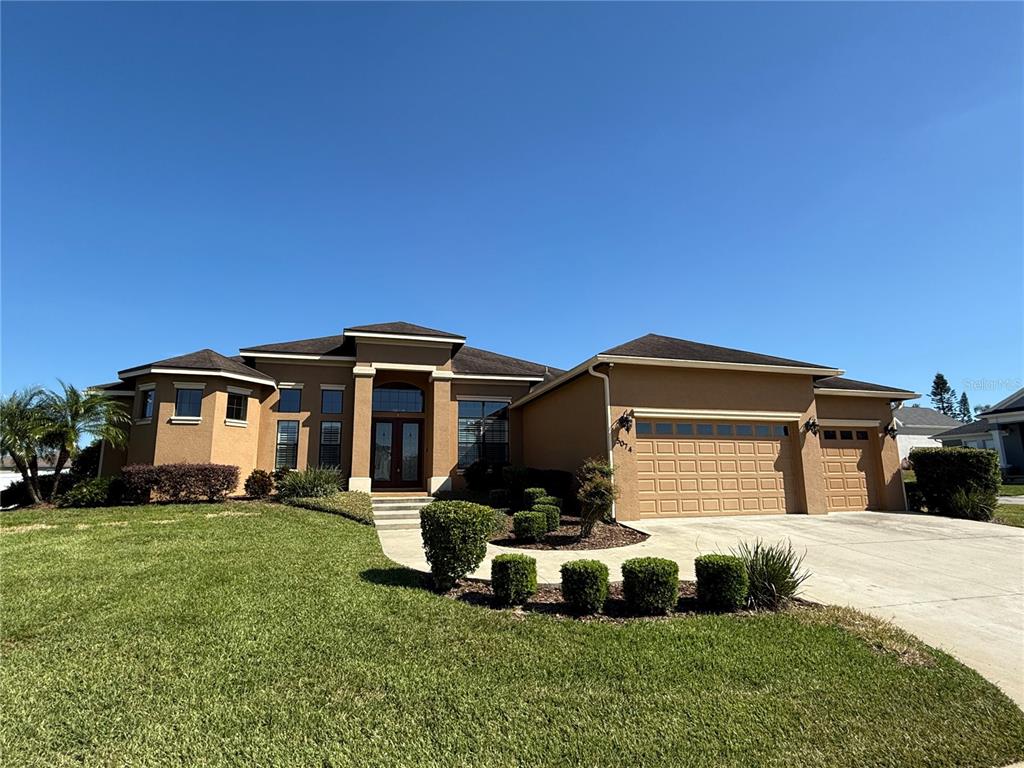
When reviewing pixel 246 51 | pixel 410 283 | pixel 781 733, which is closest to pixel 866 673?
pixel 781 733

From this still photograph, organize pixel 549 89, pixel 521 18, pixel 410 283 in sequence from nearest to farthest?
pixel 521 18, pixel 549 89, pixel 410 283

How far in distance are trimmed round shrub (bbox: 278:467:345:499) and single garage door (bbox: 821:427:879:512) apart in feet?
48.1

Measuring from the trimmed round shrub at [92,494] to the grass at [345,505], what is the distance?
186 inches

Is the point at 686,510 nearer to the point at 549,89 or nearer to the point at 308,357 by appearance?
the point at 549,89

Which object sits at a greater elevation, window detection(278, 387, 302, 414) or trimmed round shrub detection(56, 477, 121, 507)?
window detection(278, 387, 302, 414)

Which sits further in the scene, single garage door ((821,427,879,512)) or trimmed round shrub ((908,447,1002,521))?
single garage door ((821,427,879,512))

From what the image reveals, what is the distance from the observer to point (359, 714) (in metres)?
3.11

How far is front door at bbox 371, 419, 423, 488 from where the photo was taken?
17.0m

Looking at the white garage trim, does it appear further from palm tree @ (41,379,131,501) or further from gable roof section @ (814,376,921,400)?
palm tree @ (41,379,131,501)

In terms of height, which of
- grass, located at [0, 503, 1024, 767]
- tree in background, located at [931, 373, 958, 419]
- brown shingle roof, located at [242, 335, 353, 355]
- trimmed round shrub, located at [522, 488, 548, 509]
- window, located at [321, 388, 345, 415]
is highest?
tree in background, located at [931, 373, 958, 419]

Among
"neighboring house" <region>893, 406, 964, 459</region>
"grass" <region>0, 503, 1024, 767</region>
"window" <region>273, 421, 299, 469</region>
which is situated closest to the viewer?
"grass" <region>0, 503, 1024, 767</region>

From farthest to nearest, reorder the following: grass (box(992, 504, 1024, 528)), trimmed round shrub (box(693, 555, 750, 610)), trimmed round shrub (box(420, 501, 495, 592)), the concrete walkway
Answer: grass (box(992, 504, 1024, 528)) < trimmed round shrub (box(420, 501, 495, 592)) < trimmed round shrub (box(693, 555, 750, 610)) < the concrete walkway

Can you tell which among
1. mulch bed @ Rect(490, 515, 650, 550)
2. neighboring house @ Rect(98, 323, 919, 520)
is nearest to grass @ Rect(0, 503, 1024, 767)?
mulch bed @ Rect(490, 515, 650, 550)

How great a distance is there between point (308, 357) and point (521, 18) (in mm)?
12489
